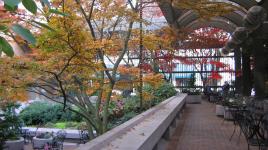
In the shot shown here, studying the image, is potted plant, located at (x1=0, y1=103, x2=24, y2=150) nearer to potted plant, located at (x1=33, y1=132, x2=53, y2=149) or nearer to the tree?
potted plant, located at (x1=33, y1=132, x2=53, y2=149)

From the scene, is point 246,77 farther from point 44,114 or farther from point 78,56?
point 78,56

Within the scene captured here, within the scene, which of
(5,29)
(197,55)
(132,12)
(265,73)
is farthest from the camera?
(197,55)

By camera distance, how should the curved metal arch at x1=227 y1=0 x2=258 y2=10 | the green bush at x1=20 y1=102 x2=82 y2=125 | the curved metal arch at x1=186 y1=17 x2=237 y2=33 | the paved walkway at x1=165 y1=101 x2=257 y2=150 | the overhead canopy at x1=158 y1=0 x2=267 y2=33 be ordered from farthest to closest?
the curved metal arch at x1=186 y1=17 x2=237 y2=33 < the green bush at x1=20 y1=102 x2=82 y2=125 < the overhead canopy at x1=158 y1=0 x2=267 y2=33 < the curved metal arch at x1=227 y1=0 x2=258 y2=10 < the paved walkway at x1=165 y1=101 x2=257 y2=150

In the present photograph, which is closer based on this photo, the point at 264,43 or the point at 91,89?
the point at 91,89

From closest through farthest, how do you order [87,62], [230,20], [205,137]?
[87,62] → [205,137] → [230,20]

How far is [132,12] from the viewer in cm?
886

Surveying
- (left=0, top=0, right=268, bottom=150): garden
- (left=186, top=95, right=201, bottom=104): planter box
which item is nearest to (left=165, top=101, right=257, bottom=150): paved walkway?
(left=0, top=0, right=268, bottom=150): garden

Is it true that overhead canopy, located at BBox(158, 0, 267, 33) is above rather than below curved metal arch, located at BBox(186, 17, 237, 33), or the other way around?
below

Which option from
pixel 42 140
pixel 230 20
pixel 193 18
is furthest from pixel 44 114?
pixel 230 20

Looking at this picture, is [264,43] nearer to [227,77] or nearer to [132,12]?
[132,12]

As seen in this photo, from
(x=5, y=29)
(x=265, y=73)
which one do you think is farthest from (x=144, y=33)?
(x=5, y=29)

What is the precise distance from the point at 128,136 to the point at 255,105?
7.58 m

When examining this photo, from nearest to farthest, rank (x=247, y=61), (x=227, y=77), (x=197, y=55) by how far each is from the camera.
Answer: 1. (x=247, y=61)
2. (x=197, y=55)
3. (x=227, y=77)

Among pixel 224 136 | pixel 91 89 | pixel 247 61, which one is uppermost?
pixel 247 61
